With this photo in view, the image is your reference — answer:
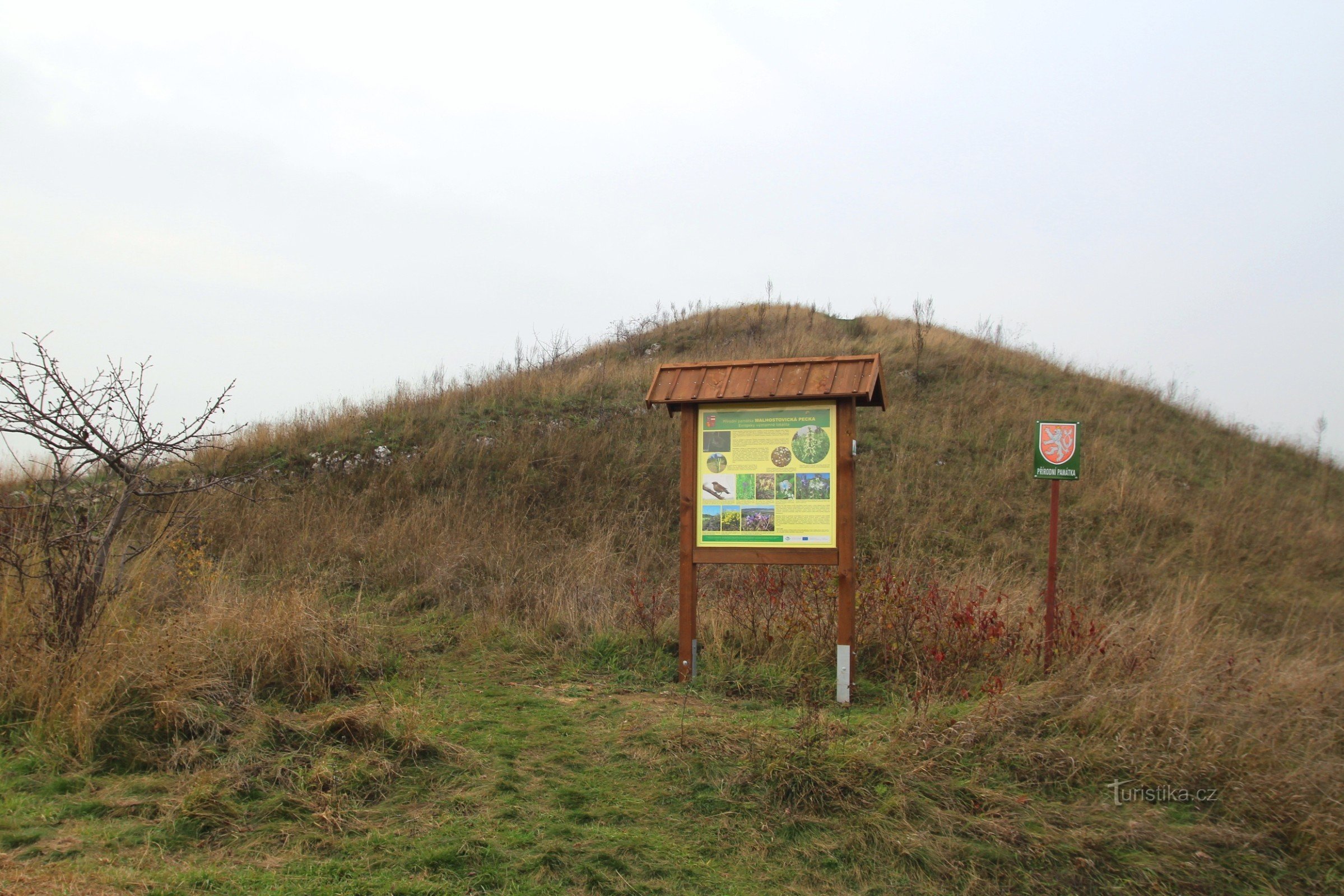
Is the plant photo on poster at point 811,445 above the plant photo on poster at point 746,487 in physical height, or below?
above

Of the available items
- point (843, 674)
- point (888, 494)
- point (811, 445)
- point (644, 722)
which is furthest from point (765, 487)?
point (888, 494)

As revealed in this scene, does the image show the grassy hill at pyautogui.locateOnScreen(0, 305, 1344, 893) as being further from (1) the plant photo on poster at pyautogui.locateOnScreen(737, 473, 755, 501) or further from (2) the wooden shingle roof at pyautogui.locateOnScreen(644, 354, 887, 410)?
(2) the wooden shingle roof at pyautogui.locateOnScreen(644, 354, 887, 410)

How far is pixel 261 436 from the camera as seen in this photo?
13883 mm

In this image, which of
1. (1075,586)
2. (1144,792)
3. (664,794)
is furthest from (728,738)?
(1075,586)

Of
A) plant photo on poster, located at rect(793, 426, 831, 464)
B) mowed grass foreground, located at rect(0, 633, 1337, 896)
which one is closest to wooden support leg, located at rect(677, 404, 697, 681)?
plant photo on poster, located at rect(793, 426, 831, 464)

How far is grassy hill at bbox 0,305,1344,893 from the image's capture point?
3477 mm

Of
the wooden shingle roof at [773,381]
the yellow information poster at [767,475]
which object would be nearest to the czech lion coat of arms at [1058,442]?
the wooden shingle roof at [773,381]

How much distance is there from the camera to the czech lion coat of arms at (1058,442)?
246 inches

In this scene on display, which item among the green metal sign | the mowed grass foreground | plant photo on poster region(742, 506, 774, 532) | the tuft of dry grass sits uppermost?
the green metal sign

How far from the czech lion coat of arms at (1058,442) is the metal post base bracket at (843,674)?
7.30 feet

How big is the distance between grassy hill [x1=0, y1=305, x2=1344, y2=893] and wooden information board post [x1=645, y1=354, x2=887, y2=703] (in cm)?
81

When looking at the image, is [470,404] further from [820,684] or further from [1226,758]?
[1226,758]

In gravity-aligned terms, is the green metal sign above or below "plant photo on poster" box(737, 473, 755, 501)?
above

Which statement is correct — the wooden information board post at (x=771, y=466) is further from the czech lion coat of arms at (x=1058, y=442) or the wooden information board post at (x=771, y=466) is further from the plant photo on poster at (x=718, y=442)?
the czech lion coat of arms at (x=1058, y=442)
